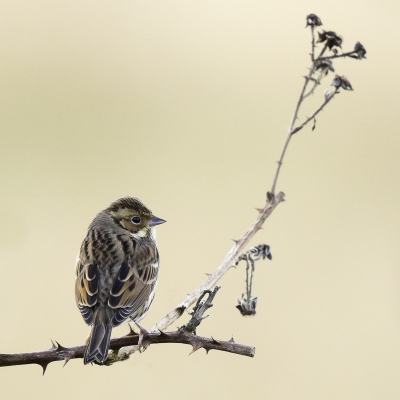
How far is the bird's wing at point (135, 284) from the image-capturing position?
13.1 feet

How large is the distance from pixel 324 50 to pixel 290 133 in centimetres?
67

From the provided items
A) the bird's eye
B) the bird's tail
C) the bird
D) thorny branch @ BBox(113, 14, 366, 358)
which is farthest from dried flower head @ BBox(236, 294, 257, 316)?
the bird's eye

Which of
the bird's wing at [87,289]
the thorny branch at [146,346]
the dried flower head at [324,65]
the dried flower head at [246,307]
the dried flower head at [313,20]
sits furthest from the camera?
the bird's wing at [87,289]

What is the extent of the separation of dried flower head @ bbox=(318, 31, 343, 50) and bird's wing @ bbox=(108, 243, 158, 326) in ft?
6.57

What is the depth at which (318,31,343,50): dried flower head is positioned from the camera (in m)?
3.06

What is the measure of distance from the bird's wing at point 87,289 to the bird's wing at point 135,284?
0.12m

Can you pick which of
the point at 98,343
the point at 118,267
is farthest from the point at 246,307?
the point at 118,267

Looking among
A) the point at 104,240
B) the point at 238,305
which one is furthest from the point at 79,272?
the point at 238,305

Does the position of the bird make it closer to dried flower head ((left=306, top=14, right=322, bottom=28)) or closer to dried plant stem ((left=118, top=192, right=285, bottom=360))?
dried plant stem ((left=118, top=192, right=285, bottom=360))

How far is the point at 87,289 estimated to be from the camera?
13.3ft

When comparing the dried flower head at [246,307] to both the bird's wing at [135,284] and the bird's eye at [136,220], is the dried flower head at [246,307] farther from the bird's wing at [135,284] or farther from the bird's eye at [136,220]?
the bird's eye at [136,220]

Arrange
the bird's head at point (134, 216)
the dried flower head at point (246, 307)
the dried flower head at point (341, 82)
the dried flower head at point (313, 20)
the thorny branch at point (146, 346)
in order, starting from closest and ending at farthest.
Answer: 1. the thorny branch at point (146, 346)
2. the dried flower head at point (246, 307)
3. the dried flower head at point (341, 82)
4. the dried flower head at point (313, 20)
5. the bird's head at point (134, 216)

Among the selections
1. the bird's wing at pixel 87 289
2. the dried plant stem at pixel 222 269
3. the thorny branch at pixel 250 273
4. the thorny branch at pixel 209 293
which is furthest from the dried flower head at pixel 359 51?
the bird's wing at pixel 87 289

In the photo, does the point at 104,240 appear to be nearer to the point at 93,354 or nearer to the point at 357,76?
the point at 93,354
